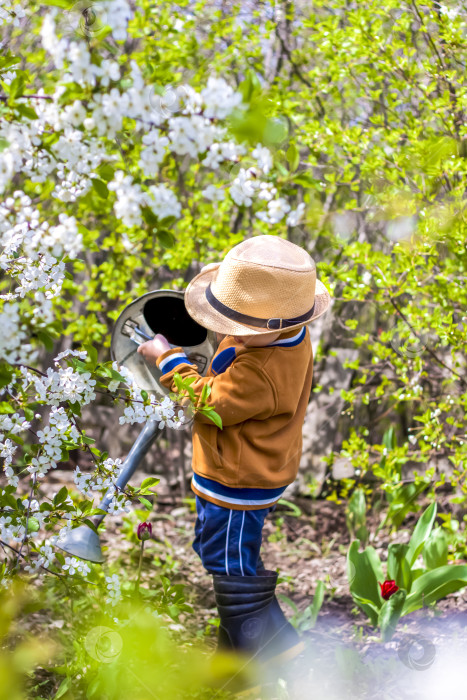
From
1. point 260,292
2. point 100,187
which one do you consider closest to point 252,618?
point 260,292

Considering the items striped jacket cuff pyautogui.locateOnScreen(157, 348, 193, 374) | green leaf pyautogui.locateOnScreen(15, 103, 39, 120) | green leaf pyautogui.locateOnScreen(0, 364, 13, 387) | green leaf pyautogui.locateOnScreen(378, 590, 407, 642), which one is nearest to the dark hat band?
striped jacket cuff pyautogui.locateOnScreen(157, 348, 193, 374)

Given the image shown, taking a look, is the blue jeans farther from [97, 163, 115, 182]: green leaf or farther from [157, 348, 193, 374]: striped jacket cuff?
[97, 163, 115, 182]: green leaf

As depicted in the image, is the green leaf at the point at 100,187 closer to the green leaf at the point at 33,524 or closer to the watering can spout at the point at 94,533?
the watering can spout at the point at 94,533

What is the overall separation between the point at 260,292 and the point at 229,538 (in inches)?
31.9

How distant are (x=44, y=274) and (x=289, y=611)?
184cm

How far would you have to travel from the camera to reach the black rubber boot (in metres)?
2.25

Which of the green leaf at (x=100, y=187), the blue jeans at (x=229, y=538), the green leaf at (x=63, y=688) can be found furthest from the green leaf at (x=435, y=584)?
the green leaf at (x=100, y=187)

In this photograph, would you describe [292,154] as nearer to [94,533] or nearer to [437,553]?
[94,533]

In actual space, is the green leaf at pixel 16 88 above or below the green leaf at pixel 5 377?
above

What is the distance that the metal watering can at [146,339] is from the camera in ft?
7.35

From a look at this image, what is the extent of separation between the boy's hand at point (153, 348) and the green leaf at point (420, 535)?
4.19 feet

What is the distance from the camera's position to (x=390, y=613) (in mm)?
2467

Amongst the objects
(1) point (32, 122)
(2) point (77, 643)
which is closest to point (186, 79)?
A: (1) point (32, 122)

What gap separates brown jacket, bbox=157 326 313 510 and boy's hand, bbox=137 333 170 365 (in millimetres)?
40
